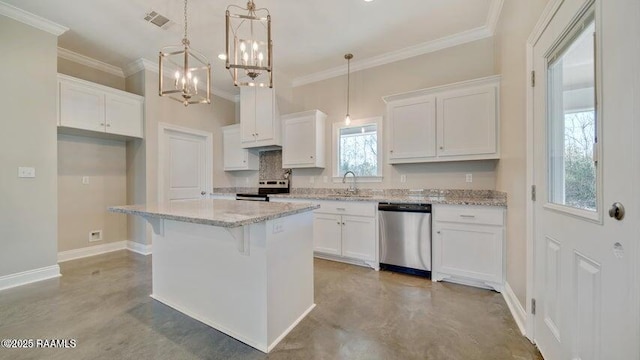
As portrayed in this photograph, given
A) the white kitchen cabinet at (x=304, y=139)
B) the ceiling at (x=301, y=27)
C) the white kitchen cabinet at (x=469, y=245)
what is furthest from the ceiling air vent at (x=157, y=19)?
the white kitchen cabinet at (x=469, y=245)

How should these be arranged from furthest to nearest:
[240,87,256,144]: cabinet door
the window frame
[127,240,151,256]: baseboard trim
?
[240,87,256,144]: cabinet door < [127,240,151,256]: baseboard trim < the window frame

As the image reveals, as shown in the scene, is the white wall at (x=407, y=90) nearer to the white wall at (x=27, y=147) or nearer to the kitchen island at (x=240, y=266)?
the kitchen island at (x=240, y=266)

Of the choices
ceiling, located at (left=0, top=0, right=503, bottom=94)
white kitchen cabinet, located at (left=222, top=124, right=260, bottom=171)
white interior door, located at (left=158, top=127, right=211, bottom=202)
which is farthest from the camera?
white kitchen cabinet, located at (left=222, top=124, right=260, bottom=171)

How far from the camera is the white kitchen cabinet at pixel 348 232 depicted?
3.08 m

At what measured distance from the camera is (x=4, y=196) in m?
2.62

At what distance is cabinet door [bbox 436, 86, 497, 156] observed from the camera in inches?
106

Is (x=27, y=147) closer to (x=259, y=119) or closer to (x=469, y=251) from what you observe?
(x=259, y=119)

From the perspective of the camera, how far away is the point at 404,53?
3.50 meters

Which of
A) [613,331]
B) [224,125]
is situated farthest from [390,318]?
[224,125]

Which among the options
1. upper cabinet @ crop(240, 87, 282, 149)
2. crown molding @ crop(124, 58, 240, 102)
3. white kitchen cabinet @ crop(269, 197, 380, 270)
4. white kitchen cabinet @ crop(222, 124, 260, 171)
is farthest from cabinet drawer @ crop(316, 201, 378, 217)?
crown molding @ crop(124, 58, 240, 102)

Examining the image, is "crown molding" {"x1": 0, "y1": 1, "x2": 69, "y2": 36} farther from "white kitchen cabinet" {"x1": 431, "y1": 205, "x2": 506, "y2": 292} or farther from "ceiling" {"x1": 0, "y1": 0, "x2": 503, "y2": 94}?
"white kitchen cabinet" {"x1": 431, "y1": 205, "x2": 506, "y2": 292}

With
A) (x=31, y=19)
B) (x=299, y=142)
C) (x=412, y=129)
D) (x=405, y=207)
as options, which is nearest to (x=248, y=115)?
(x=299, y=142)

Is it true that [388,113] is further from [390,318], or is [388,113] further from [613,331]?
[613,331]

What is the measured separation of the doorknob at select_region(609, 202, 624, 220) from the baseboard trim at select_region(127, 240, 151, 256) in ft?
15.4
